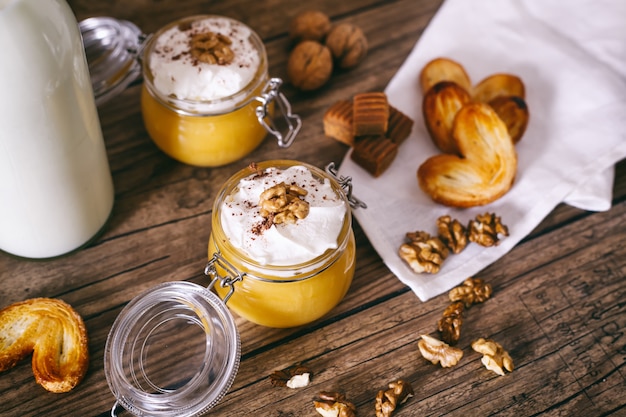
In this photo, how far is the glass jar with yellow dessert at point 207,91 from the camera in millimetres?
1012

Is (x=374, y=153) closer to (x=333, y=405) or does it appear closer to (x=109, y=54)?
(x=333, y=405)

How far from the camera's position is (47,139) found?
2.74 ft

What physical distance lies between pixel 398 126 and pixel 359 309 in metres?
0.34

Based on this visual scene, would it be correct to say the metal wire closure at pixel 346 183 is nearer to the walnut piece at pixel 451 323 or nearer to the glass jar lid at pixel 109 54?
the walnut piece at pixel 451 323

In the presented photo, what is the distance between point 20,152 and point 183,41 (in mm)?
340

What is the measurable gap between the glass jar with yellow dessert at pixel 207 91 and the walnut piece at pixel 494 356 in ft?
1.50


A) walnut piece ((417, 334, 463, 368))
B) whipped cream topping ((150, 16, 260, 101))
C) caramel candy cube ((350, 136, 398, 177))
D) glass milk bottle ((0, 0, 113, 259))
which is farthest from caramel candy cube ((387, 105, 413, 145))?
glass milk bottle ((0, 0, 113, 259))

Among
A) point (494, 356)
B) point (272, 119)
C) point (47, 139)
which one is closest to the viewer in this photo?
point (47, 139)

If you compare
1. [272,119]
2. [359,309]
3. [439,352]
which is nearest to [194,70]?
[272,119]

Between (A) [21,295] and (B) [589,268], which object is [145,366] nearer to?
(A) [21,295]

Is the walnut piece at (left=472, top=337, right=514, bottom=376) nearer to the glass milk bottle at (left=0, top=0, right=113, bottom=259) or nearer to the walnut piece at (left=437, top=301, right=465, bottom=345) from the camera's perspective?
the walnut piece at (left=437, top=301, right=465, bottom=345)

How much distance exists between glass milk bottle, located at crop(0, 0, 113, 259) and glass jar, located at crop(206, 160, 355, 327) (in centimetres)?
20

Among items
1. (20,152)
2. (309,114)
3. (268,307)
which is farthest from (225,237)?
→ (309,114)

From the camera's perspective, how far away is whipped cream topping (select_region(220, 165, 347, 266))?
0.85 meters
